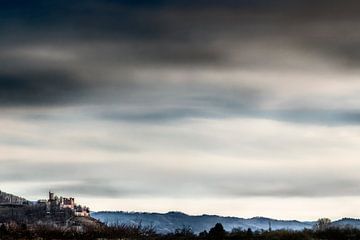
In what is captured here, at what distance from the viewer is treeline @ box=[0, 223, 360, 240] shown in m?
58.2

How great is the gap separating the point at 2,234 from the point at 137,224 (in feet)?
37.6

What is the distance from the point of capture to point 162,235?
204 feet

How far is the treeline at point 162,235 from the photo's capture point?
58.2 metres

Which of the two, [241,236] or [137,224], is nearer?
[241,236]

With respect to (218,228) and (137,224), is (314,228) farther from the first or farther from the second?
(137,224)

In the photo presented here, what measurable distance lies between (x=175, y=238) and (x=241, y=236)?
17.0 ft

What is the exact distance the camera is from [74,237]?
2470 inches

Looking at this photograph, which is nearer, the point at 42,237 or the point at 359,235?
the point at 359,235

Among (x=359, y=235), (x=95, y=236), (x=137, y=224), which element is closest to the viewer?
(x=359, y=235)

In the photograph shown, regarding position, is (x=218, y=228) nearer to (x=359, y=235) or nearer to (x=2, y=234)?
(x=359, y=235)

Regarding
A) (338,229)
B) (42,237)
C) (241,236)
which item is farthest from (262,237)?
(42,237)

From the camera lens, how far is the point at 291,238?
57.4m

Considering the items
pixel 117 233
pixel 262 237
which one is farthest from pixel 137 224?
pixel 262 237

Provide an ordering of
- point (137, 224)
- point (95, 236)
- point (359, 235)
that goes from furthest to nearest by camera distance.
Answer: point (137, 224), point (95, 236), point (359, 235)
